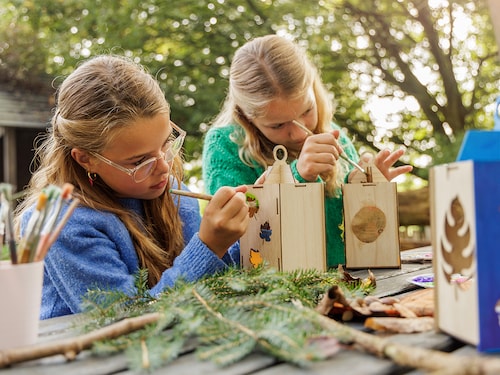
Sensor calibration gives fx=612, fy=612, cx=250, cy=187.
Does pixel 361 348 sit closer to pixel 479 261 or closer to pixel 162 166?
pixel 479 261

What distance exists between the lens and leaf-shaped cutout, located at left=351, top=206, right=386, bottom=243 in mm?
1773

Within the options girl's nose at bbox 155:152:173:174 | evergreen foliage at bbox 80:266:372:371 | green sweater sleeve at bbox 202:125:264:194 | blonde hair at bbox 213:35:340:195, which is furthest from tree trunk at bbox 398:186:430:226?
evergreen foliage at bbox 80:266:372:371

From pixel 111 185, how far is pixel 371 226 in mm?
761

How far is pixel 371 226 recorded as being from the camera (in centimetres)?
178

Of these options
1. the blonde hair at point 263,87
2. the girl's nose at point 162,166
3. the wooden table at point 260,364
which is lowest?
the wooden table at point 260,364

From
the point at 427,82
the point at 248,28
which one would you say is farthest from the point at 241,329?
the point at 427,82

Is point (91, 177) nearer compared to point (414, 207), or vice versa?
point (91, 177)

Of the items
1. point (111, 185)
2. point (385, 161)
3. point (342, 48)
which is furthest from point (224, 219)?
point (342, 48)

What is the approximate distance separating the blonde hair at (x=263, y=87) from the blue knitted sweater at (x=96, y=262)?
70cm

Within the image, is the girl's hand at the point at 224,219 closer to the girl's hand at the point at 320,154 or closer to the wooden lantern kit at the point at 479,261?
the girl's hand at the point at 320,154

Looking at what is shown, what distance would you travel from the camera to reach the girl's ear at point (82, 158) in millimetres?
1722

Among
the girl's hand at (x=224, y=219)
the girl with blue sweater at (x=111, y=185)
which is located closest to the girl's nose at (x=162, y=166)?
the girl with blue sweater at (x=111, y=185)

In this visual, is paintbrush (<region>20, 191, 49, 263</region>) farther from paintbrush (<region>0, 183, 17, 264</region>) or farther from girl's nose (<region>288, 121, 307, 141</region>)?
girl's nose (<region>288, 121, 307, 141</region>)

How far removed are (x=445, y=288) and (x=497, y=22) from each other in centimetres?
112
